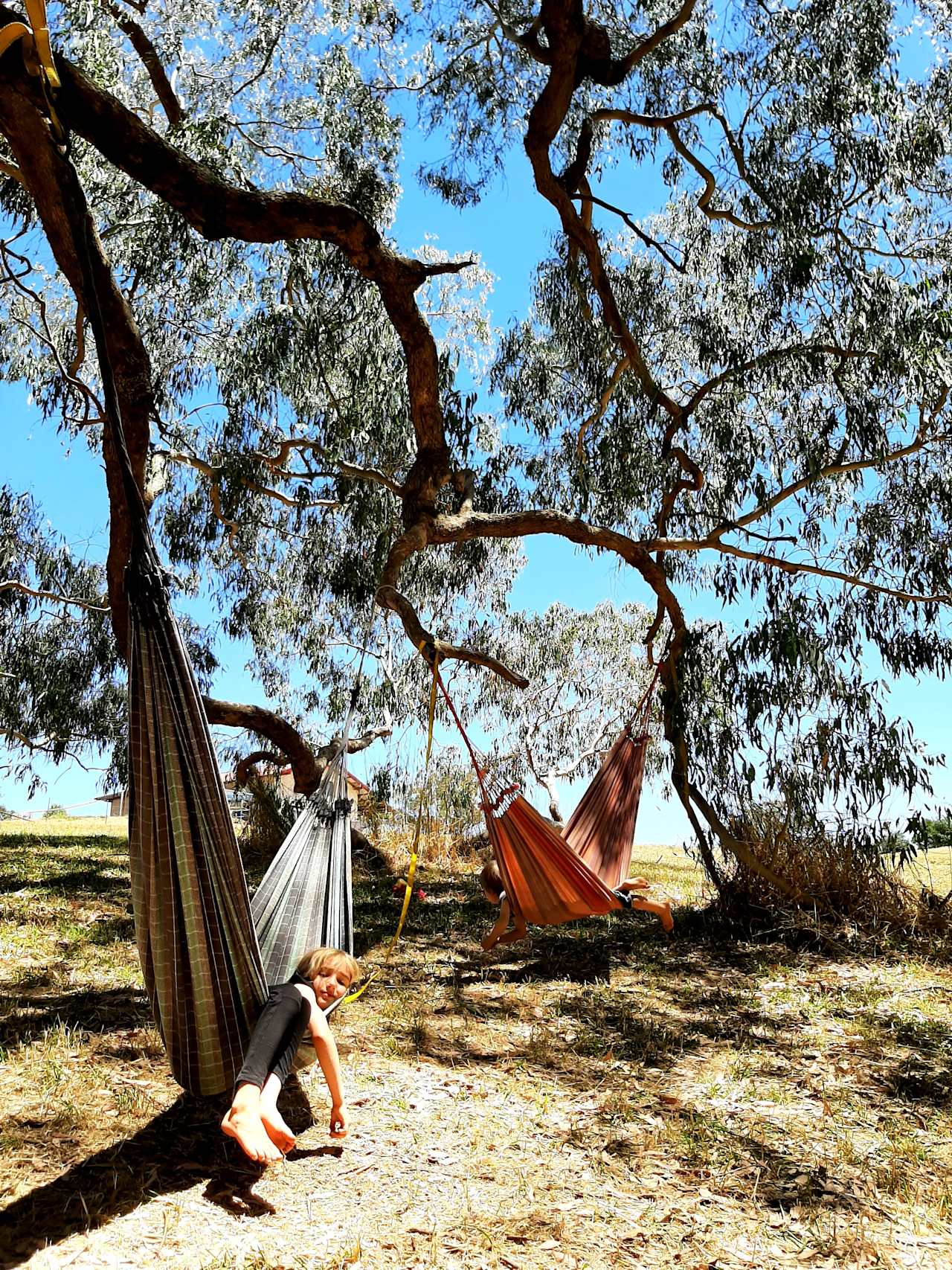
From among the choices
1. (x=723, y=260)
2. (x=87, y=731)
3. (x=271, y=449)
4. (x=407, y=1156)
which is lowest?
(x=407, y=1156)

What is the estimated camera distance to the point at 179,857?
5.89 feet

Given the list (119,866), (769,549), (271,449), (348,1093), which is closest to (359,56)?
(271,449)

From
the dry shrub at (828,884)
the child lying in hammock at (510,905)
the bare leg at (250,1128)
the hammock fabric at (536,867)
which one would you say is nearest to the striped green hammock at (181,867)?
the bare leg at (250,1128)

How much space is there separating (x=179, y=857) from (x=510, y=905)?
178cm

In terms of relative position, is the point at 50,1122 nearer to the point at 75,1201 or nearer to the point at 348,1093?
the point at 75,1201

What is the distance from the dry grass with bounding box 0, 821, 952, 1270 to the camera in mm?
1681

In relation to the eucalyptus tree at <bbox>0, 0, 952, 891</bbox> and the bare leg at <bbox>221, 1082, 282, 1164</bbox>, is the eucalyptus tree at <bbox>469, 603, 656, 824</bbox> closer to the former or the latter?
the eucalyptus tree at <bbox>0, 0, 952, 891</bbox>

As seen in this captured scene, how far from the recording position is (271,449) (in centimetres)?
628

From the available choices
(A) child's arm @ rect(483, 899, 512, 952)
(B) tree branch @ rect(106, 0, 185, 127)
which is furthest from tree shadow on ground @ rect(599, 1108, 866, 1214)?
(B) tree branch @ rect(106, 0, 185, 127)

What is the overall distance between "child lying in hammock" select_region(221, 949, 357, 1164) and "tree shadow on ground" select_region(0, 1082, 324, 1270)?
13 centimetres

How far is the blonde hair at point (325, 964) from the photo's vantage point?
2.13 metres

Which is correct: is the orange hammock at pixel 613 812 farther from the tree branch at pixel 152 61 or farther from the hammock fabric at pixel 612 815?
the tree branch at pixel 152 61

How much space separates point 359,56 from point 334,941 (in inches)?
214

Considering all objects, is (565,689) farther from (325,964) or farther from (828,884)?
(325,964)
